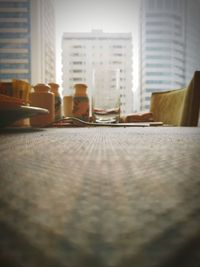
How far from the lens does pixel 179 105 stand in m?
1.56

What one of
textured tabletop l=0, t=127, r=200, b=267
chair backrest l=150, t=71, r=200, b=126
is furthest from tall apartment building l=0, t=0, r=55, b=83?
textured tabletop l=0, t=127, r=200, b=267

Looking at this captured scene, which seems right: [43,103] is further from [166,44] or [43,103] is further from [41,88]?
[166,44]

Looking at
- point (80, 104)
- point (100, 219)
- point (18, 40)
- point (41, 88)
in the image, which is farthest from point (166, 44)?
point (100, 219)

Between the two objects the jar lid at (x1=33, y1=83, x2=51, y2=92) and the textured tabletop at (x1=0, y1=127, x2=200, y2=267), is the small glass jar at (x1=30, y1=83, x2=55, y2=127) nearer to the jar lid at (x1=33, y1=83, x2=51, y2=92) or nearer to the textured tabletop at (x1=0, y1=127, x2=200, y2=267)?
the jar lid at (x1=33, y1=83, x2=51, y2=92)

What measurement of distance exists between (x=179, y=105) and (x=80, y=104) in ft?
2.53

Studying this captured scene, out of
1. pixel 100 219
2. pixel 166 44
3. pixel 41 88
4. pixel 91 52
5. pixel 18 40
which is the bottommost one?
pixel 100 219

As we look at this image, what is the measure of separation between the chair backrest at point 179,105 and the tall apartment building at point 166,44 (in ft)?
81.5

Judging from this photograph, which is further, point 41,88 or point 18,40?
point 18,40

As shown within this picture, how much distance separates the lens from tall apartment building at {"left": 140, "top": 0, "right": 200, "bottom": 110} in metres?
26.9

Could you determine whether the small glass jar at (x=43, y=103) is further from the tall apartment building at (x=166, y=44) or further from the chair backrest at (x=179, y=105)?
the tall apartment building at (x=166, y=44)

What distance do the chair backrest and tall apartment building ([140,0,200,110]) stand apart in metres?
24.9

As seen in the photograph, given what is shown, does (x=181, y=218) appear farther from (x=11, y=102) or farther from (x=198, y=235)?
(x=11, y=102)

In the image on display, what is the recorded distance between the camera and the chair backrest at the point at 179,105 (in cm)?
128

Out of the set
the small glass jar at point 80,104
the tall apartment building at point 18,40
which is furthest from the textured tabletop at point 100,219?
the tall apartment building at point 18,40
